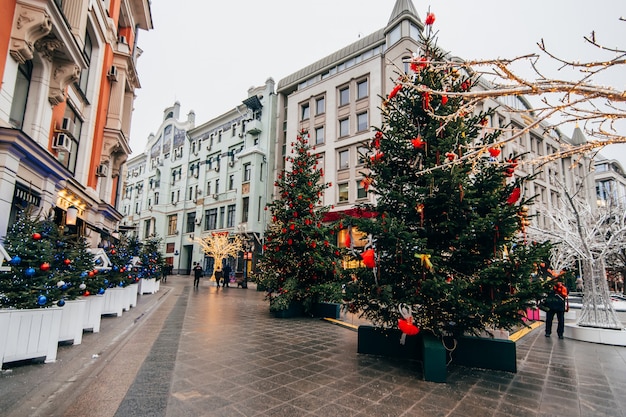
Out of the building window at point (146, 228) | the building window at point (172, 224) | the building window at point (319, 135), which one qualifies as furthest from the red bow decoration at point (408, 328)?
the building window at point (146, 228)

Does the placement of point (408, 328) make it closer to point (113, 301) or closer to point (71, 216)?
point (113, 301)

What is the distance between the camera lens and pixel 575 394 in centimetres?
473

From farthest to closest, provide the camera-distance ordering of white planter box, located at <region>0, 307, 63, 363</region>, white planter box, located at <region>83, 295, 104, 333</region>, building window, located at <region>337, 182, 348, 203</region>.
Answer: building window, located at <region>337, 182, 348, 203</region> < white planter box, located at <region>83, 295, 104, 333</region> < white planter box, located at <region>0, 307, 63, 363</region>

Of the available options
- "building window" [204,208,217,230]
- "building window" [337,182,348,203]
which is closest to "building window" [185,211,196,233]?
"building window" [204,208,217,230]

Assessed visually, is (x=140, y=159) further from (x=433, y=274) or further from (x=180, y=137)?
(x=433, y=274)

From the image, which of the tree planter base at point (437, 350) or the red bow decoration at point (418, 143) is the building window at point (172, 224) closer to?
the tree planter base at point (437, 350)

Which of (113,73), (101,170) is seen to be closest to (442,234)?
(101,170)

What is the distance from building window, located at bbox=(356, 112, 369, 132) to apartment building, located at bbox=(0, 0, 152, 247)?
17810 millimetres

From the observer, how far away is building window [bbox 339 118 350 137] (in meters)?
29.2

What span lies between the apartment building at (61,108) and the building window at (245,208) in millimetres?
17311

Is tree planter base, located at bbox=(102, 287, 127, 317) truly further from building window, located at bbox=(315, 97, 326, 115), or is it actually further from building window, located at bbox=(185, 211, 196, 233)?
building window, located at bbox=(185, 211, 196, 233)

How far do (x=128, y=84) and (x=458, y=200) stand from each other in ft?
72.7

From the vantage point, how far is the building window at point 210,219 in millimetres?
41031

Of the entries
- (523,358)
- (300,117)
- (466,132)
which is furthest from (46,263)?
(300,117)
